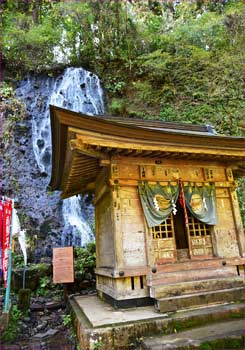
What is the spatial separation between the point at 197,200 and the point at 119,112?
12.2 meters

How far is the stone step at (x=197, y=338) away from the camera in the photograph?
12.1 ft

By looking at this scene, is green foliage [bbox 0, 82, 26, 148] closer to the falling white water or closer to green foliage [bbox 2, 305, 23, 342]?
the falling white water

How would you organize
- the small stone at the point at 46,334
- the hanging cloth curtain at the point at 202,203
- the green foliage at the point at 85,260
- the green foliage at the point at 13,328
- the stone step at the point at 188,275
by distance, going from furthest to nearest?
the green foliage at the point at 85,260
the hanging cloth curtain at the point at 202,203
the small stone at the point at 46,334
the green foliage at the point at 13,328
the stone step at the point at 188,275

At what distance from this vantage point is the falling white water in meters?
14.5

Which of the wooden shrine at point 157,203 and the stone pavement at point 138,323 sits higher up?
the wooden shrine at point 157,203

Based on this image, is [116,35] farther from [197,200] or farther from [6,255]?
[6,255]

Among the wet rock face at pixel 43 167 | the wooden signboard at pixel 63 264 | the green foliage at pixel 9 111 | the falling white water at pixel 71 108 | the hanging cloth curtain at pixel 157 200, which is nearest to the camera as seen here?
the hanging cloth curtain at pixel 157 200

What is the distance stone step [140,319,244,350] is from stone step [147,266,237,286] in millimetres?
1265

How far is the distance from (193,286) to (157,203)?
1958 millimetres

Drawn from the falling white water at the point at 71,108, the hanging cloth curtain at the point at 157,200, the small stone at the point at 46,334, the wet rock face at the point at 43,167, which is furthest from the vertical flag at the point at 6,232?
the falling white water at the point at 71,108

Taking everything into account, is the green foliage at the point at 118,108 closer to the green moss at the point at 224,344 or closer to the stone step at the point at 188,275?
the stone step at the point at 188,275

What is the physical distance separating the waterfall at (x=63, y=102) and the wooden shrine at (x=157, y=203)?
26.8 ft

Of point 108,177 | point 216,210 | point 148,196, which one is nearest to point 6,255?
point 108,177

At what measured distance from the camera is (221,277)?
598 centimetres
